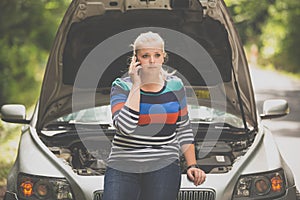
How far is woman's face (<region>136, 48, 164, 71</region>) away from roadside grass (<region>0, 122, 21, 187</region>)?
16.6 feet

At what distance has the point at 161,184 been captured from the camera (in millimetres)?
4496

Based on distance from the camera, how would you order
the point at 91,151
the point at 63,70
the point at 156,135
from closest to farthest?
the point at 156,135
the point at 91,151
the point at 63,70

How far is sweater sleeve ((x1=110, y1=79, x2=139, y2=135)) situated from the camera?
14.5ft

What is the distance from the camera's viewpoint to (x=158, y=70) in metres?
4.52

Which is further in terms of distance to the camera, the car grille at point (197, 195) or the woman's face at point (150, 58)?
the car grille at point (197, 195)

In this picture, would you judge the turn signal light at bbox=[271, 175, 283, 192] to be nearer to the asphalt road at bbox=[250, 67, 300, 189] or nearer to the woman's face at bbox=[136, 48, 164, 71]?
the woman's face at bbox=[136, 48, 164, 71]

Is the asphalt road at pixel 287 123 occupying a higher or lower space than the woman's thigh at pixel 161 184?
higher

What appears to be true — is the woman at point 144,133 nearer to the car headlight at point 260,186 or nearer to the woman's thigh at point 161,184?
the woman's thigh at point 161,184

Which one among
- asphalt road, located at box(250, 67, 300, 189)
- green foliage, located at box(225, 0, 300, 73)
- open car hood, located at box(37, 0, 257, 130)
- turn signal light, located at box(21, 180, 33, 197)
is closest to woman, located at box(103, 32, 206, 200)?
turn signal light, located at box(21, 180, 33, 197)

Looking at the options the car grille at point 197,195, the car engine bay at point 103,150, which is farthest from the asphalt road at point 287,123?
the car grille at point 197,195

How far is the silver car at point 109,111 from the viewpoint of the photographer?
5326 millimetres

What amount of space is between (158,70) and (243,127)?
2.07 metres

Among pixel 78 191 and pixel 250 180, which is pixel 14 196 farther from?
pixel 250 180

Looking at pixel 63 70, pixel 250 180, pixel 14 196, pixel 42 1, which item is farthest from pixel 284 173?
pixel 42 1
